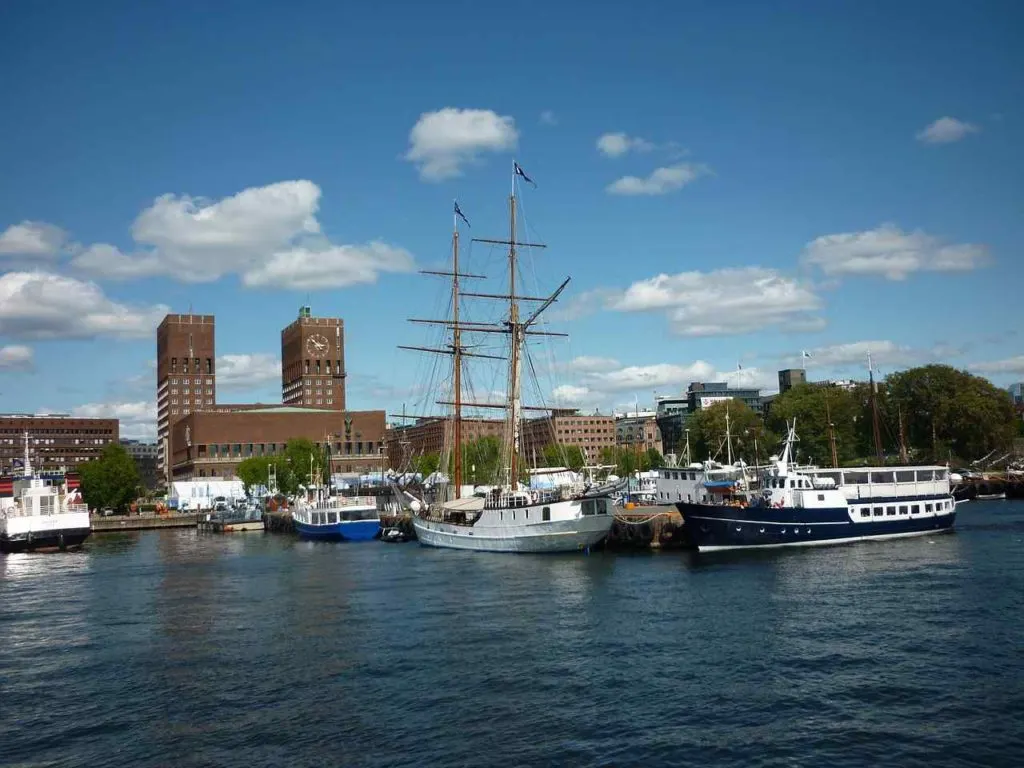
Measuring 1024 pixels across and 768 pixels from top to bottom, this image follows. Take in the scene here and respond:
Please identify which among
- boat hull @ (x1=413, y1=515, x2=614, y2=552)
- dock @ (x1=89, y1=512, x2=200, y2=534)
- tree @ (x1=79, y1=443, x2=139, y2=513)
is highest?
tree @ (x1=79, y1=443, x2=139, y2=513)

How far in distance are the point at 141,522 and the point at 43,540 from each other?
237 ft

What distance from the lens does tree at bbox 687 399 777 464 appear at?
169 meters

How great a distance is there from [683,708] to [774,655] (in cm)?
766

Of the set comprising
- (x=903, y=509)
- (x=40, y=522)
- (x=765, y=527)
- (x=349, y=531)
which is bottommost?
(x=349, y=531)

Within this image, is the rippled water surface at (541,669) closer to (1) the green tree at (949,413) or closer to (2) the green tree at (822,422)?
(1) the green tree at (949,413)

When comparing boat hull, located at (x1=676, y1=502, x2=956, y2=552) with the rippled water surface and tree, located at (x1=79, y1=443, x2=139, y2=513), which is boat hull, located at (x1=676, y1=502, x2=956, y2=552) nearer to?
the rippled water surface

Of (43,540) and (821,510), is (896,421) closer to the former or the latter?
(821,510)

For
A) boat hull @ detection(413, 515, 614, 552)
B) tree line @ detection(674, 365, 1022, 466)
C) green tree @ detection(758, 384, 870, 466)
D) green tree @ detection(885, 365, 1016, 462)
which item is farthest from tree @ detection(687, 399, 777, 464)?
boat hull @ detection(413, 515, 614, 552)

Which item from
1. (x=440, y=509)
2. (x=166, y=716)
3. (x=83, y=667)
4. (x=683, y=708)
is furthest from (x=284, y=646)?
(x=440, y=509)

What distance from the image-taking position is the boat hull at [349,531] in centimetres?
11244

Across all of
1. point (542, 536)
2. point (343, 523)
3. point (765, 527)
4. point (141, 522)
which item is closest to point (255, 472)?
point (141, 522)

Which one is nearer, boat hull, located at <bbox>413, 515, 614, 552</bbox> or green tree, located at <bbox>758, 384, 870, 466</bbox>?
boat hull, located at <bbox>413, 515, 614, 552</bbox>

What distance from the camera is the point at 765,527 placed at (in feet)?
231

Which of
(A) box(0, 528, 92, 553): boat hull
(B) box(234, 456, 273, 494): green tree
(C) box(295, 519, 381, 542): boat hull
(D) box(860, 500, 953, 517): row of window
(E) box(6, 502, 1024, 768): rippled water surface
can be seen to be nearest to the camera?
(E) box(6, 502, 1024, 768): rippled water surface
